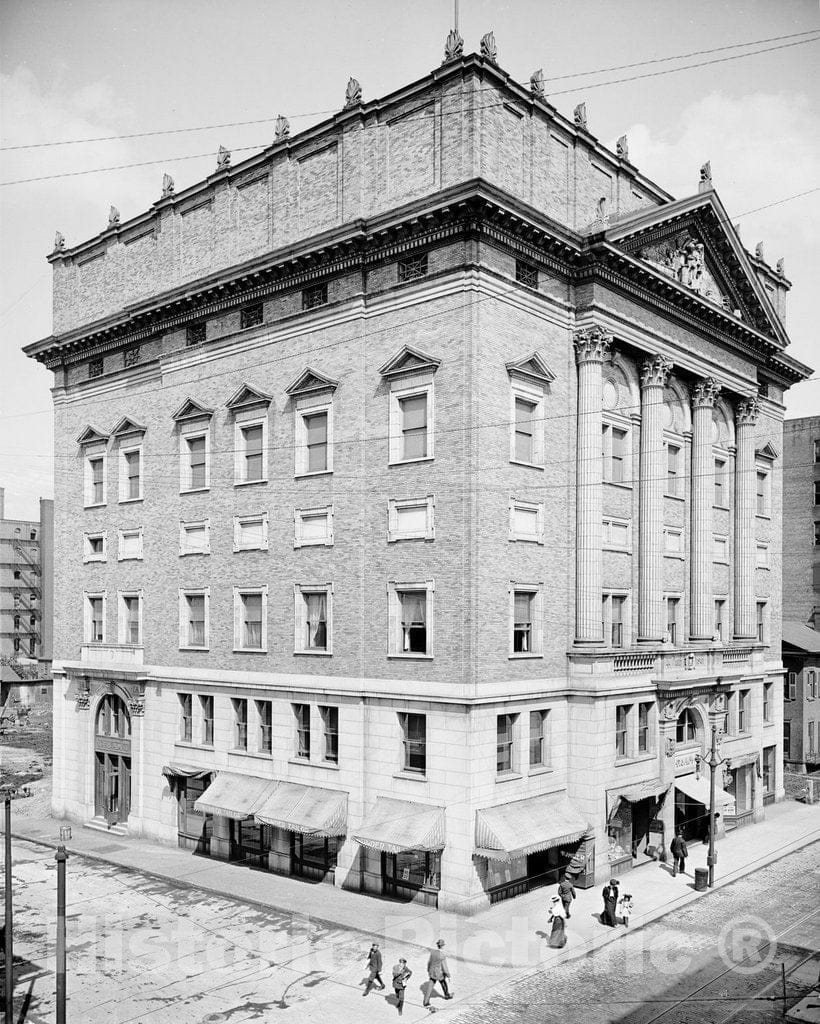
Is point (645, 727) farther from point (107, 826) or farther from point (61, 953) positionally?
point (61, 953)

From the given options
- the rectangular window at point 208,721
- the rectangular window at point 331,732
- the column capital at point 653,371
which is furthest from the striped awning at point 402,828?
the column capital at point 653,371

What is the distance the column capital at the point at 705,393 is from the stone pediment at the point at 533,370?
9.71 m

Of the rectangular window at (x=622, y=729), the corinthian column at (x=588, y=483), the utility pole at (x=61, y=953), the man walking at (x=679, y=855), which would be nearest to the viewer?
the utility pole at (x=61, y=953)

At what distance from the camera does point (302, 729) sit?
3281 centimetres

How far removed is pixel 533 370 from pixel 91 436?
20.8m

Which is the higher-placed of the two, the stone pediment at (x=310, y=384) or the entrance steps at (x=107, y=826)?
the stone pediment at (x=310, y=384)

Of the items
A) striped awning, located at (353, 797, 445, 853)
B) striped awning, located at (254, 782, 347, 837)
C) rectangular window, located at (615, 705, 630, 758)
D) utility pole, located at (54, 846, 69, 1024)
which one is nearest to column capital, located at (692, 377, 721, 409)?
rectangular window, located at (615, 705, 630, 758)

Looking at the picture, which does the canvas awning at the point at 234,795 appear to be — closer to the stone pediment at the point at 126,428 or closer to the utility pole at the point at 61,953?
the stone pediment at the point at 126,428

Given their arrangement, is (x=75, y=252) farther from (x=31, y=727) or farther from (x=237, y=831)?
(x=31, y=727)

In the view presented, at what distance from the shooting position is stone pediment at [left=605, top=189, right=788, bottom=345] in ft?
111

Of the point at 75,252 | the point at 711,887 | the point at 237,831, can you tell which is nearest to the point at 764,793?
the point at 711,887

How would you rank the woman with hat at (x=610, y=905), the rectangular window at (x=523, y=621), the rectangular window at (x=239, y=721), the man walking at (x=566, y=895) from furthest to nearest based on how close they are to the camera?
the rectangular window at (x=239, y=721) < the rectangular window at (x=523, y=621) < the woman with hat at (x=610, y=905) < the man walking at (x=566, y=895)

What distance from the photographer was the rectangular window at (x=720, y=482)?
4141 centimetres

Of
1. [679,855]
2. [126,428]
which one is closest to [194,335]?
[126,428]
